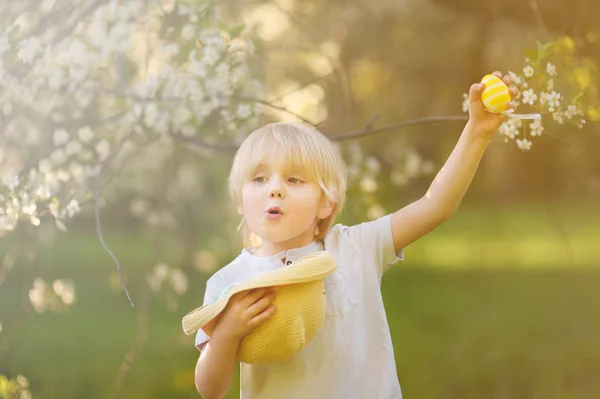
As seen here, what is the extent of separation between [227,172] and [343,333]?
3.92 feet

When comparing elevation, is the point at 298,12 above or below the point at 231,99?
above

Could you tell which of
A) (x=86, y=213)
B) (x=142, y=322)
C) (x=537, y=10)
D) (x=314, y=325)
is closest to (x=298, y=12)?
(x=537, y=10)

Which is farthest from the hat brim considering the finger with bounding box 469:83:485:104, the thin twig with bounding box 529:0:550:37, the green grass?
the thin twig with bounding box 529:0:550:37

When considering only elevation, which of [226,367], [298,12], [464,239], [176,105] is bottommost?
[226,367]

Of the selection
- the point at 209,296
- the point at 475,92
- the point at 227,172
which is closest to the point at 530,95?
the point at 475,92

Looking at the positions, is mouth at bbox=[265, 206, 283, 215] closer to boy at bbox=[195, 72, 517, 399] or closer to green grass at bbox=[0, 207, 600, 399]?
boy at bbox=[195, 72, 517, 399]

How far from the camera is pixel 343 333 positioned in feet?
3.63

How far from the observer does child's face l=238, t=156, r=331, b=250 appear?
108 cm

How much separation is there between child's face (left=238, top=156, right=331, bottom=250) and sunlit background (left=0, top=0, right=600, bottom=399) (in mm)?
599

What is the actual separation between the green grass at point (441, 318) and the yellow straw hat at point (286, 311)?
37.6 inches

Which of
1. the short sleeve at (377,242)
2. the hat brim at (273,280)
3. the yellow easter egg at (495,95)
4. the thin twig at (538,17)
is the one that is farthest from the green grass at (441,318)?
the yellow easter egg at (495,95)

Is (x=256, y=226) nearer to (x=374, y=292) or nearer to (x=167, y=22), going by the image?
(x=374, y=292)

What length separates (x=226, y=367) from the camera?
104 cm

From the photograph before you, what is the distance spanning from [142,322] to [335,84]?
0.87m
